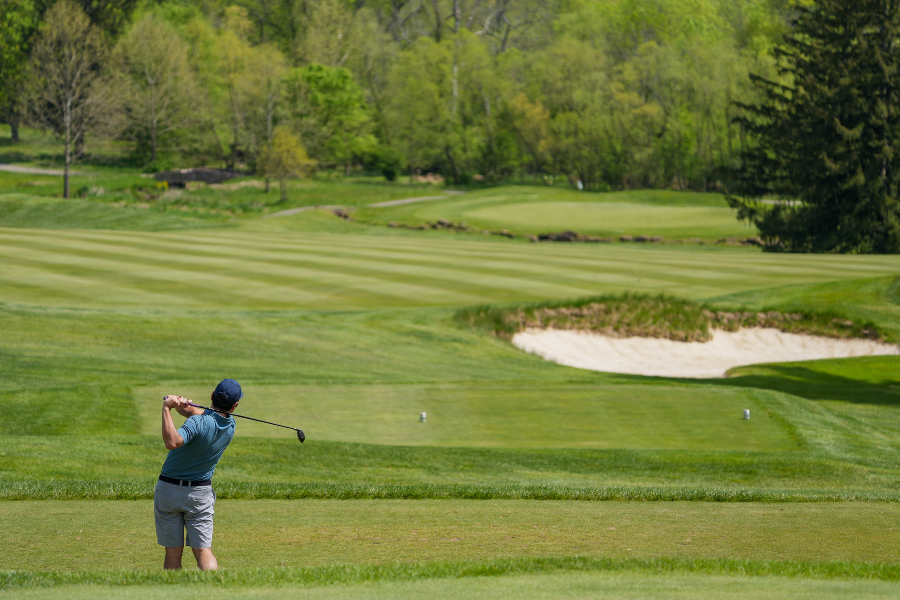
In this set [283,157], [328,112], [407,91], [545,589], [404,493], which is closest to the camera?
[545,589]

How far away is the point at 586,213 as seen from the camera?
219ft

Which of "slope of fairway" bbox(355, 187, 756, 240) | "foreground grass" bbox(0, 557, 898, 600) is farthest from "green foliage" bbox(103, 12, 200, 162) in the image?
"foreground grass" bbox(0, 557, 898, 600)

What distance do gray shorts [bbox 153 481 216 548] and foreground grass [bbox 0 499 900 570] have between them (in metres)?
0.61

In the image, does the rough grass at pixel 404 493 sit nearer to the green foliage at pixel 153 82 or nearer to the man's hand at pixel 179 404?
the man's hand at pixel 179 404

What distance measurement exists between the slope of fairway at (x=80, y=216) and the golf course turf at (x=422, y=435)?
15.1m

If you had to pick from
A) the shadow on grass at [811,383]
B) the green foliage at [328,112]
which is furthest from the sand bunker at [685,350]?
the green foliage at [328,112]

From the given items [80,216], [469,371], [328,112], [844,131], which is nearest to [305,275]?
[469,371]

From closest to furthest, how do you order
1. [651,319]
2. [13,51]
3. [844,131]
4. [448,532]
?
[448,532]
[651,319]
[844,131]
[13,51]

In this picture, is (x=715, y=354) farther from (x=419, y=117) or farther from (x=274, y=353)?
(x=419, y=117)

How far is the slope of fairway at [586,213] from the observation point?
6216 centimetres

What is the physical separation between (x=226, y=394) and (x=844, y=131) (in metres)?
49.2

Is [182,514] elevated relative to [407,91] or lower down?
lower down

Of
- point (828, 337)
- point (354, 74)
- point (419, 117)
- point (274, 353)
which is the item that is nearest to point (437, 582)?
point (274, 353)

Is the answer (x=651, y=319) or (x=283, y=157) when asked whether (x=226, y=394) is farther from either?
(x=283, y=157)
